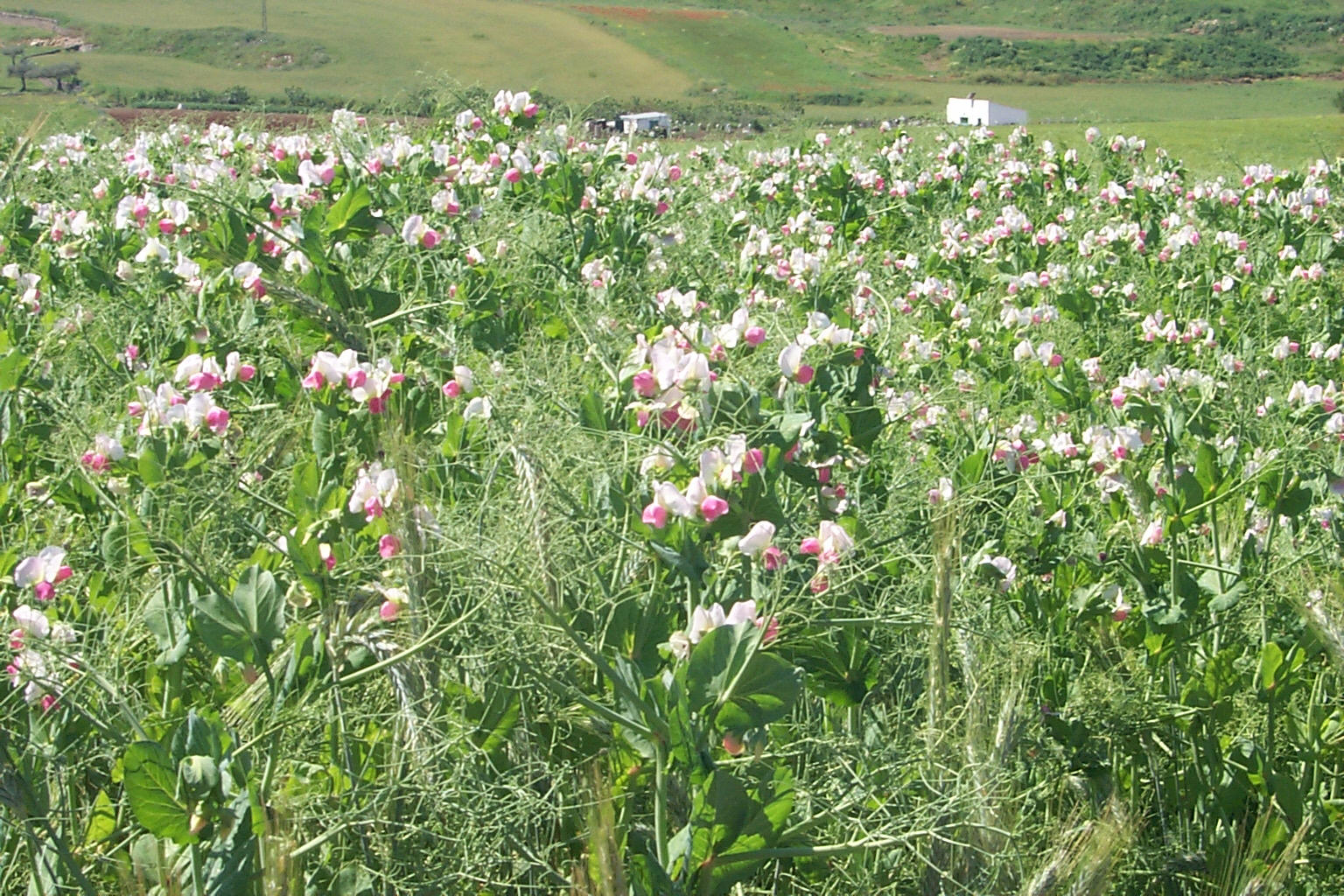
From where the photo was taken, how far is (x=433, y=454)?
2.22 metres

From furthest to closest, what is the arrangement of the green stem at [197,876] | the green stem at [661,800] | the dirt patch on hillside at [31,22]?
1. the dirt patch on hillside at [31,22]
2. the green stem at [661,800]
3. the green stem at [197,876]

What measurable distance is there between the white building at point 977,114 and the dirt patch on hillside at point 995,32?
→ 62.5m

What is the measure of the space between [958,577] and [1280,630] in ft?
2.27

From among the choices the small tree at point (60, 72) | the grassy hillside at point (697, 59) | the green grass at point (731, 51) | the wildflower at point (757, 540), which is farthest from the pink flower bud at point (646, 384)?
the green grass at point (731, 51)

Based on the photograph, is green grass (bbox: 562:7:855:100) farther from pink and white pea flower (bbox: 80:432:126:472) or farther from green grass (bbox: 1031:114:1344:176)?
pink and white pea flower (bbox: 80:432:126:472)

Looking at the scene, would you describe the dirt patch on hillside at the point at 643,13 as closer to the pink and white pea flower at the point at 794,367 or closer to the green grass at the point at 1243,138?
the green grass at the point at 1243,138

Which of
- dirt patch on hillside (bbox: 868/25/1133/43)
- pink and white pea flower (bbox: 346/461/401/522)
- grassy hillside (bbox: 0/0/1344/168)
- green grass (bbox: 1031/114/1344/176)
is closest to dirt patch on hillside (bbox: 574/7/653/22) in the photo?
grassy hillside (bbox: 0/0/1344/168)

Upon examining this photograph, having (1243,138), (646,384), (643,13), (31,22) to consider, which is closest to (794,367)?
(646,384)

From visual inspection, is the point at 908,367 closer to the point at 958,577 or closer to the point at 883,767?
the point at 958,577

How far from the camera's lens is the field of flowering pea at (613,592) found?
57.5 inches

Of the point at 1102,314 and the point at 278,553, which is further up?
the point at 278,553

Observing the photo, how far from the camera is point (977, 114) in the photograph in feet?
91.9

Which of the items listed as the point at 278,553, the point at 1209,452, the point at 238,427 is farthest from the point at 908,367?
the point at 278,553

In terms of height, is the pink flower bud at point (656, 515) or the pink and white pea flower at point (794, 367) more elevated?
the pink and white pea flower at point (794, 367)
